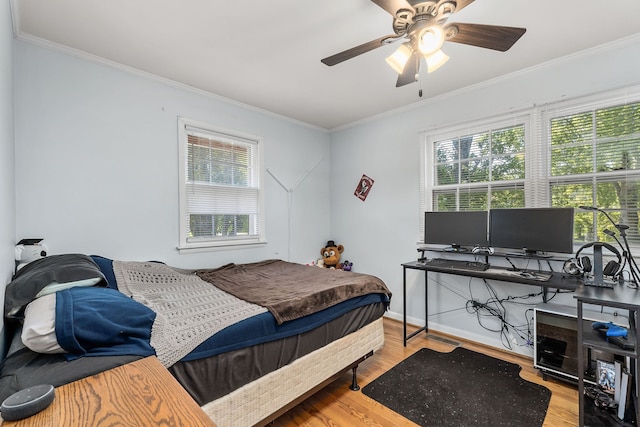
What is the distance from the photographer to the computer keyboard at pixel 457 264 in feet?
8.80

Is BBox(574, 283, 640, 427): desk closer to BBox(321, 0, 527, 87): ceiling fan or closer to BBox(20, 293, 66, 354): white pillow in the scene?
BBox(321, 0, 527, 87): ceiling fan

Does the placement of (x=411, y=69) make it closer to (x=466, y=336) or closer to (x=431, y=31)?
(x=431, y=31)

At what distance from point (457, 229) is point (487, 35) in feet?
6.00

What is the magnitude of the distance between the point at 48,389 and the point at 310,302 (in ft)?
4.48

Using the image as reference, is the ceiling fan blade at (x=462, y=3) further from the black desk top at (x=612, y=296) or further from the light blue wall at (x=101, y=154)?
the light blue wall at (x=101, y=154)

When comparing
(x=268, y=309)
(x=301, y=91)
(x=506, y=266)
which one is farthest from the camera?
(x=301, y=91)

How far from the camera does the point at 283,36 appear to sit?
7.13 ft

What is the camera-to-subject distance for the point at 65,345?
38.8 inches

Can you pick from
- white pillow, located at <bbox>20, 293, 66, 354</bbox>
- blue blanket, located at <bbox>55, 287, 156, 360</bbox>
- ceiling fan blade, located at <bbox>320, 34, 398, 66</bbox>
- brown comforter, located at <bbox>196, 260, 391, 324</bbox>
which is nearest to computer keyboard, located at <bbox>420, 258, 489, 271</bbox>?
brown comforter, located at <bbox>196, 260, 391, 324</bbox>

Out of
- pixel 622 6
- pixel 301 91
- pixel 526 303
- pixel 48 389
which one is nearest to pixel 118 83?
pixel 301 91

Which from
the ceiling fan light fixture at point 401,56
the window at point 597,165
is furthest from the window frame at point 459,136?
the ceiling fan light fixture at point 401,56

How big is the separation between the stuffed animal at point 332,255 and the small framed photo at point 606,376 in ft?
9.25

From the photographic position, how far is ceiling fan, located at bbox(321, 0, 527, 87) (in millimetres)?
1469

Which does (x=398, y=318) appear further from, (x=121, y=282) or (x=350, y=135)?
(x=121, y=282)
